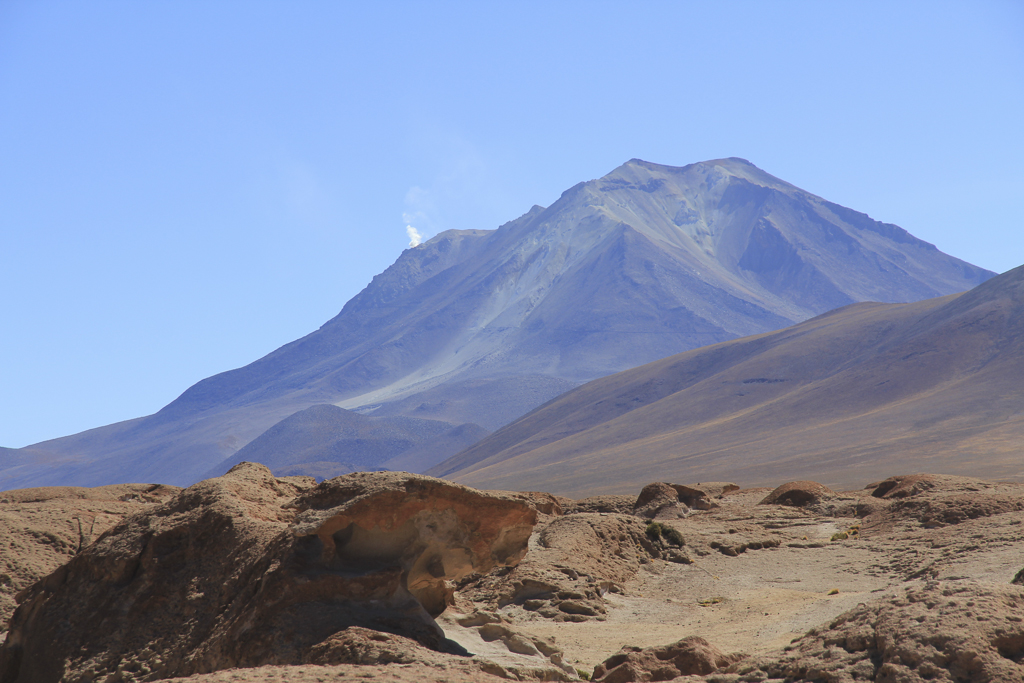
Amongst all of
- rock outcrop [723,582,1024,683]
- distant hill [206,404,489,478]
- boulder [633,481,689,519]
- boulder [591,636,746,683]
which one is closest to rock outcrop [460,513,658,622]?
boulder [633,481,689,519]

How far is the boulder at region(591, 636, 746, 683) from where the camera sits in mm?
8477

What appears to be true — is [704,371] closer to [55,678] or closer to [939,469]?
[939,469]

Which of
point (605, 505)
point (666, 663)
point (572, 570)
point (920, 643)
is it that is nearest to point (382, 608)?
point (666, 663)

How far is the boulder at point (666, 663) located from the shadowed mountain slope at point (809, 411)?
4629cm

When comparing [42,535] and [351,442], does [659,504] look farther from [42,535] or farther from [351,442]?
[351,442]

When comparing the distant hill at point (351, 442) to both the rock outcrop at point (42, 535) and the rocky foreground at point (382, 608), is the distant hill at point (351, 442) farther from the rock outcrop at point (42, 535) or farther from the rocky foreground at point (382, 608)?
the rocky foreground at point (382, 608)

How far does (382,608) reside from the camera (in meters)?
8.32

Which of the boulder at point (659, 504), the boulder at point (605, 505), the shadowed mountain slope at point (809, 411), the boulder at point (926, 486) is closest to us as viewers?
the boulder at point (926, 486)

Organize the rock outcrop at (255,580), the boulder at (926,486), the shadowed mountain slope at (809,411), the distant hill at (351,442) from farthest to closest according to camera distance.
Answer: the distant hill at (351,442)
the shadowed mountain slope at (809,411)
the boulder at (926,486)
the rock outcrop at (255,580)

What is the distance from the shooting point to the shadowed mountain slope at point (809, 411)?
64.8 m

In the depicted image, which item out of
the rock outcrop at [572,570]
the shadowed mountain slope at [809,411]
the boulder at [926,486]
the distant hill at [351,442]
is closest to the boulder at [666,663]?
the rock outcrop at [572,570]

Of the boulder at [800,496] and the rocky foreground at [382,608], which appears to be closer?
the rocky foreground at [382,608]

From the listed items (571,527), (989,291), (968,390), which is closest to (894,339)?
(989,291)

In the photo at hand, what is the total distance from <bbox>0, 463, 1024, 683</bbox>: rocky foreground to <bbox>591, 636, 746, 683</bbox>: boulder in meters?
0.02
